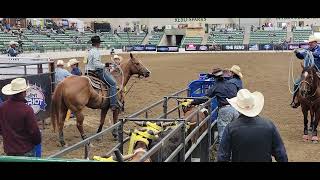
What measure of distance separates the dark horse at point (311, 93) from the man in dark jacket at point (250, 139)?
18.3 ft

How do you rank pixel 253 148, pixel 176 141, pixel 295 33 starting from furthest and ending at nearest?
pixel 295 33 → pixel 176 141 → pixel 253 148

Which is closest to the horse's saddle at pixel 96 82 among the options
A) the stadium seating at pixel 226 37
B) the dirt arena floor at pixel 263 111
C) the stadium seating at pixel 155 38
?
the dirt arena floor at pixel 263 111

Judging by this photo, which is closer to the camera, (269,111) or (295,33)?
(269,111)

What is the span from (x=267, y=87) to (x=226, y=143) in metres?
14.7

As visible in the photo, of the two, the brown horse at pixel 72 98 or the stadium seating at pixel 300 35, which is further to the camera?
the stadium seating at pixel 300 35

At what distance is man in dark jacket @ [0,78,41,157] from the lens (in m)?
4.77

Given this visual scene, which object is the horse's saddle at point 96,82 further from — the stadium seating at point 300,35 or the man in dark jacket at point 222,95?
the stadium seating at point 300,35

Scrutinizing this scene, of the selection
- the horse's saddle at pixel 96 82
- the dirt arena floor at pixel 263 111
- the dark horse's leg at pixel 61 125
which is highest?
the horse's saddle at pixel 96 82

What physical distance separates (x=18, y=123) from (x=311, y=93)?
6353mm

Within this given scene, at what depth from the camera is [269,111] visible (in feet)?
41.4

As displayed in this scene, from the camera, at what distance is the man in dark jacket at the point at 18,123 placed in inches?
188

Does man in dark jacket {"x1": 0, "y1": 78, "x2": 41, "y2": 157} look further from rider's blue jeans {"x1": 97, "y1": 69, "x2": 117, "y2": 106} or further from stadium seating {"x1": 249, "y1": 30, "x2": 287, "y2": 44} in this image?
stadium seating {"x1": 249, "y1": 30, "x2": 287, "y2": 44}

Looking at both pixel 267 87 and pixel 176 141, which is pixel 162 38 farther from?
pixel 176 141
